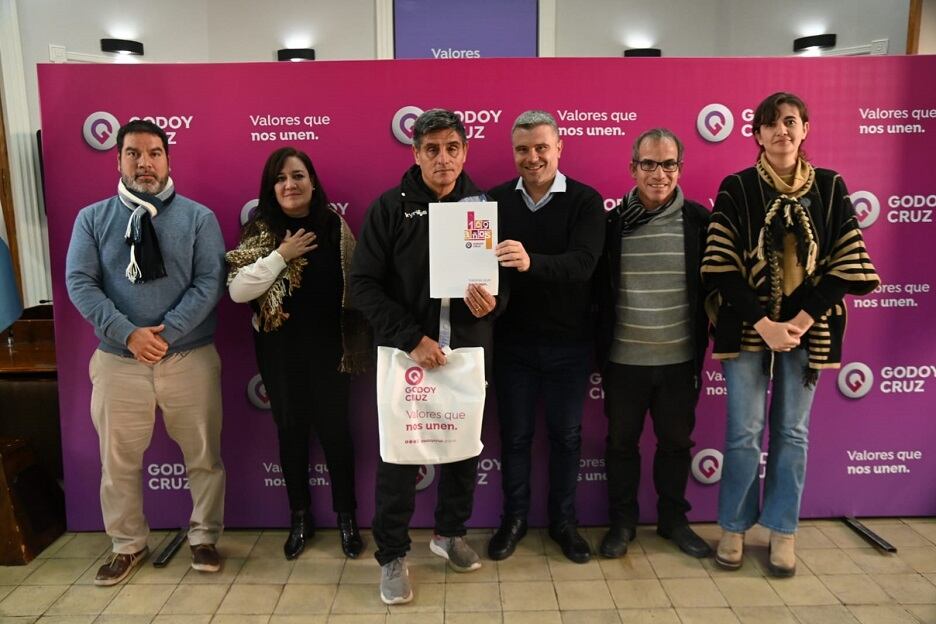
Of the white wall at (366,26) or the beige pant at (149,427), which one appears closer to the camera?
the beige pant at (149,427)

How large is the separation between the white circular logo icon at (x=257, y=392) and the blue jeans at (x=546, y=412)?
3.54 feet

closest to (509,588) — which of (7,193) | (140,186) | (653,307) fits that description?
(653,307)

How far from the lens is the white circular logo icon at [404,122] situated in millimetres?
2777

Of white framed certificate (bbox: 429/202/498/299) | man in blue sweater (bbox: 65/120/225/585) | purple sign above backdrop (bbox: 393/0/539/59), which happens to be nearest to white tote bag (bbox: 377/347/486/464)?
white framed certificate (bbox: 429/202/498/299)

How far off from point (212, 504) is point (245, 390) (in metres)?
0.51

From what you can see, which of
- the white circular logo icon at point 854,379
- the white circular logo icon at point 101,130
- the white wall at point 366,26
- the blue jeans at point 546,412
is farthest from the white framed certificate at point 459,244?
the white wall at point 366,26

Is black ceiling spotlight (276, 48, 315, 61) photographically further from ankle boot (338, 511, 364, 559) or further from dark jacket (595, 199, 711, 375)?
ankle boot (338, 511, 364, 559)

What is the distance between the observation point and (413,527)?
3000mm

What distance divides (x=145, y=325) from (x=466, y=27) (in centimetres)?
480

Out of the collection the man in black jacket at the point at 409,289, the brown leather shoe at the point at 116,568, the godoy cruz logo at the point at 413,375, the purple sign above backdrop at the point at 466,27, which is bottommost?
the brown leather shoe at the point at 116,568

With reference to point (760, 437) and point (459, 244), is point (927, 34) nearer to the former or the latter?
point (760, 437)

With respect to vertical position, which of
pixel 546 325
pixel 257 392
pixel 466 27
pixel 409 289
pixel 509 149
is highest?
pixel 466 27

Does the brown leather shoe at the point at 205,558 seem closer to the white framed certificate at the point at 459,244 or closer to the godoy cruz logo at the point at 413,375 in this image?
the godoy cruz logo at the point at 413,375

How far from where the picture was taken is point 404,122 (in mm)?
2787
